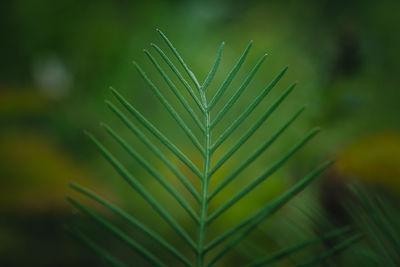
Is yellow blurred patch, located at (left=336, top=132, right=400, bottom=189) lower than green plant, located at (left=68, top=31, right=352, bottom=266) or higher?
lower

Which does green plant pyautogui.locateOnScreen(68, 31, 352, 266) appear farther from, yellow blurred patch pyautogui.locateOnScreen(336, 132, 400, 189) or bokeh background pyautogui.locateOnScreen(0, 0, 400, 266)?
yellow blurred patch pyautogui.locateOnScreen(336, 132, 400, 189)

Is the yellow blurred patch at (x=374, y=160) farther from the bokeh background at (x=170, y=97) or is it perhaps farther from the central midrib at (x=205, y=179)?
the central midrib at (x=205, y=179)

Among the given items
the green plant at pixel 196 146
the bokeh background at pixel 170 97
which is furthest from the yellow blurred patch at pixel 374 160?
the green plant at pixel 196 146

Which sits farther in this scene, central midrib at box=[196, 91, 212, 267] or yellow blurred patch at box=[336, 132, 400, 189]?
yellow blurred patch at box=[336, 132, 400, 189]

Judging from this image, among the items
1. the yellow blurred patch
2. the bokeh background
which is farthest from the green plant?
the yellow blurred patch

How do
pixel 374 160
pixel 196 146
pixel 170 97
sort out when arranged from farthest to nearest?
Result: 1. pixel 170 97
2. pixel 374 160
3. pixel 196 146

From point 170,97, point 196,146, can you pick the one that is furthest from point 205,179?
point 170,97

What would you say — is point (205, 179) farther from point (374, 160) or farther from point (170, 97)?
point (170, 97)

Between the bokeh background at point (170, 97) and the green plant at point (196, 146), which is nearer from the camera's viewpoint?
the green plant at point (196, 146)

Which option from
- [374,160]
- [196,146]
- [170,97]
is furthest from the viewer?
[170,97]
